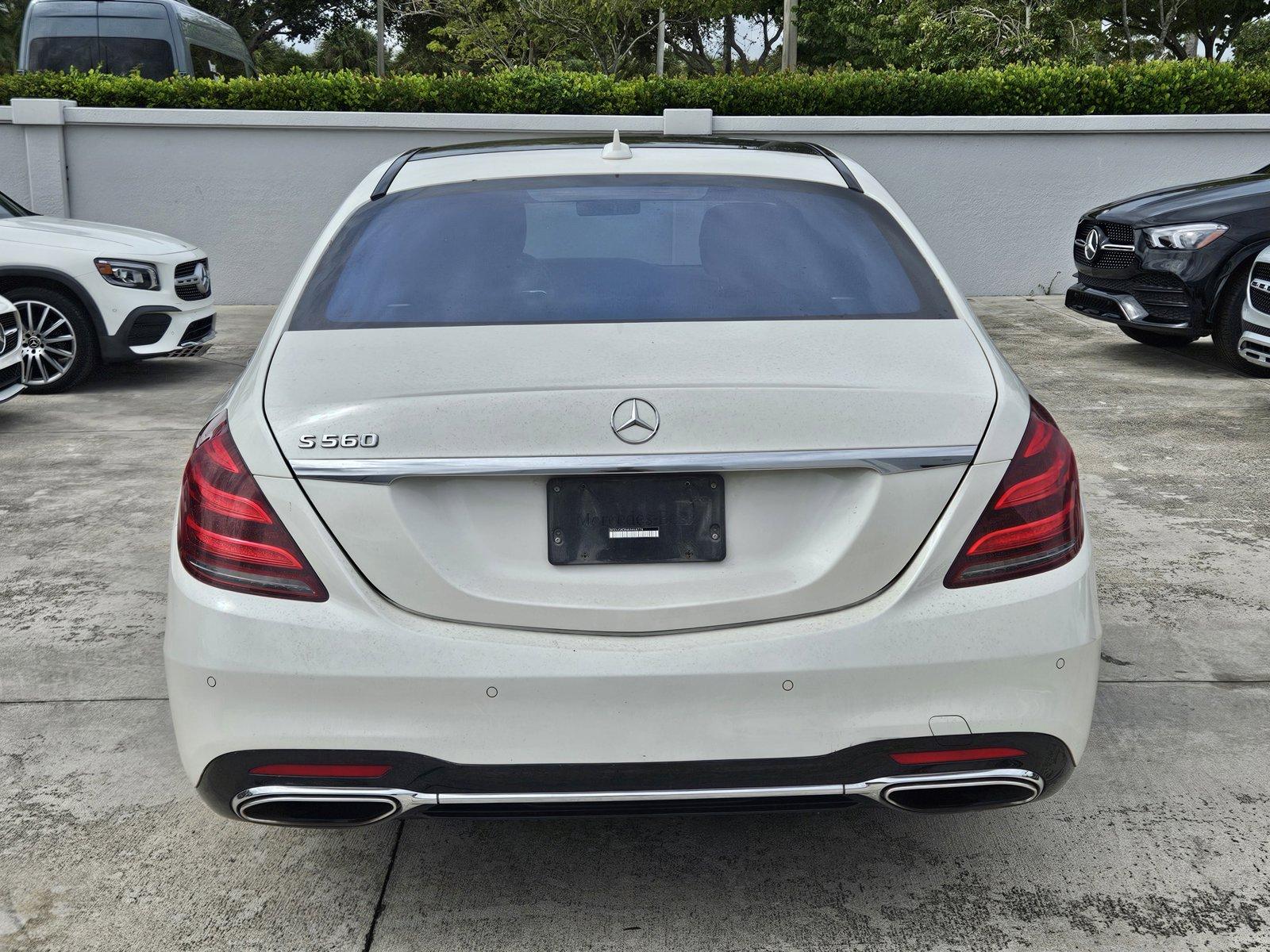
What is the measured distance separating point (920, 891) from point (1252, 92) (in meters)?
14.1

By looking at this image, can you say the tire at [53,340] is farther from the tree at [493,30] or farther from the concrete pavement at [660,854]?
the tree at [493,30]

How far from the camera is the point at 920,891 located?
9.41 feet

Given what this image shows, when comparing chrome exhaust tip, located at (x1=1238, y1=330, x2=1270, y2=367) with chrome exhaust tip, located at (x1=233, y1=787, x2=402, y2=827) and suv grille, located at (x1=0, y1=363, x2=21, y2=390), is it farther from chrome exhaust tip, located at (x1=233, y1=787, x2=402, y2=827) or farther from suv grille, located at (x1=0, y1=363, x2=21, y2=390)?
suv grille, located at (x1=0, y1=363, x2=21, y2=390)

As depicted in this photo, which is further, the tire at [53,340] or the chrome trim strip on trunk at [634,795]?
the tire at [53,340]

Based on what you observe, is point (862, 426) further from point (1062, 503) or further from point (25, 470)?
point (25, 470)

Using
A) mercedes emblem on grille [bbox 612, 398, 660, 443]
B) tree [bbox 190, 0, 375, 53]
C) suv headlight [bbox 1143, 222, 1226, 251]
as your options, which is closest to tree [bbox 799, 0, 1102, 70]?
suv headlight [bbox 1143, 222, 1226, 251]

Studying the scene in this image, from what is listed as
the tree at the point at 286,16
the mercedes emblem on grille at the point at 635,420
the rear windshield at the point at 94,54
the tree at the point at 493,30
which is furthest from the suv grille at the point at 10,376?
the tree at the point at 286,16

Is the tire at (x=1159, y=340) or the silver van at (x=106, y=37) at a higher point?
the silver van at (x=106, y=37)

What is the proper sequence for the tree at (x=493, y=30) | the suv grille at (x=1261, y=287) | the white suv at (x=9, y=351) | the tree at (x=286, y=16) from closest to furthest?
the white suv at (x=9, y=351)
the suv grille at (x=1261, y=287)
the tree at (x=493, y=30)
the tree at (x=286, y=16)

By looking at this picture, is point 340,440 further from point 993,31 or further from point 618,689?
point 993,31

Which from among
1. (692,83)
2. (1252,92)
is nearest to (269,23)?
(692,83)

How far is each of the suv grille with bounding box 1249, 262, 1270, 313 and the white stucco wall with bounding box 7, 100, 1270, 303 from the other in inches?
241

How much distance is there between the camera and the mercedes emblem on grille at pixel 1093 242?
33.0 ft

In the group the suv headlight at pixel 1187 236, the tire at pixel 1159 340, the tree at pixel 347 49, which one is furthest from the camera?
the tree at pixel 347 49
